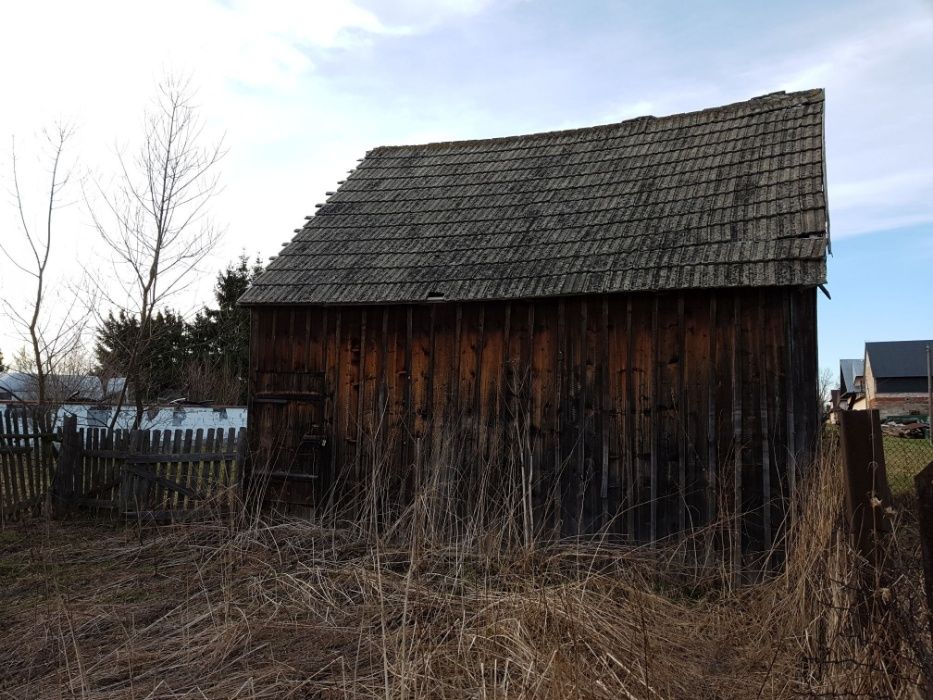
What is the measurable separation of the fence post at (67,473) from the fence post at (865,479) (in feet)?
32.4

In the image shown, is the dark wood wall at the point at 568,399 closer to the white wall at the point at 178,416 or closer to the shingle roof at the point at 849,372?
the white wall at the point at 178,416

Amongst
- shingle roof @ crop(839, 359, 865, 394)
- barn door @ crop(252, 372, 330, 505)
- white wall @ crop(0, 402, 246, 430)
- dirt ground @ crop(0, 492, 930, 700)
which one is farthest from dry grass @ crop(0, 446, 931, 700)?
shingle roof @ crop(839, 359, 865, 394)

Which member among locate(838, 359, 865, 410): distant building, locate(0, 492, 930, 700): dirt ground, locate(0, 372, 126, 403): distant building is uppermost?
locate(838, 359, 865, 410): distant building

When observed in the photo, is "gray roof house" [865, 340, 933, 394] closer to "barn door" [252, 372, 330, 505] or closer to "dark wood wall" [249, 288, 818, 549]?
"dark wood wall" [249, 288, 818, 549]

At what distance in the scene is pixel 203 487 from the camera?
9766 millimetres

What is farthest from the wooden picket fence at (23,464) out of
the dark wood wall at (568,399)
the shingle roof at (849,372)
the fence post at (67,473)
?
the shingle roof at (849,372)

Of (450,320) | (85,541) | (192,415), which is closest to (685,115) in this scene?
(450,320)

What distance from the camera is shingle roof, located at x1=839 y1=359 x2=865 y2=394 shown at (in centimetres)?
5766

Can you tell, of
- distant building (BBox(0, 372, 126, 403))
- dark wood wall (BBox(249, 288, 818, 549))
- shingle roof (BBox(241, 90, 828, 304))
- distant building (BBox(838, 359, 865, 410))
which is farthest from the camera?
distant building (BBox(838, 359, 865, 410))

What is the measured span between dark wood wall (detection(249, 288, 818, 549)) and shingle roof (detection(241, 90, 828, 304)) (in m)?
0.29

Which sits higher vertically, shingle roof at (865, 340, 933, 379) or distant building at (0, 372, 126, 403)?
shingle roof at (865, 340, 933, 379)

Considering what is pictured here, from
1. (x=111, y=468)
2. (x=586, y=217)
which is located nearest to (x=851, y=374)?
(x=586, y=217)

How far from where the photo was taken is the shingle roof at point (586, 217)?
7.45 meters

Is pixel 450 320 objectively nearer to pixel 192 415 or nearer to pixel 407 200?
pixel 407 200
